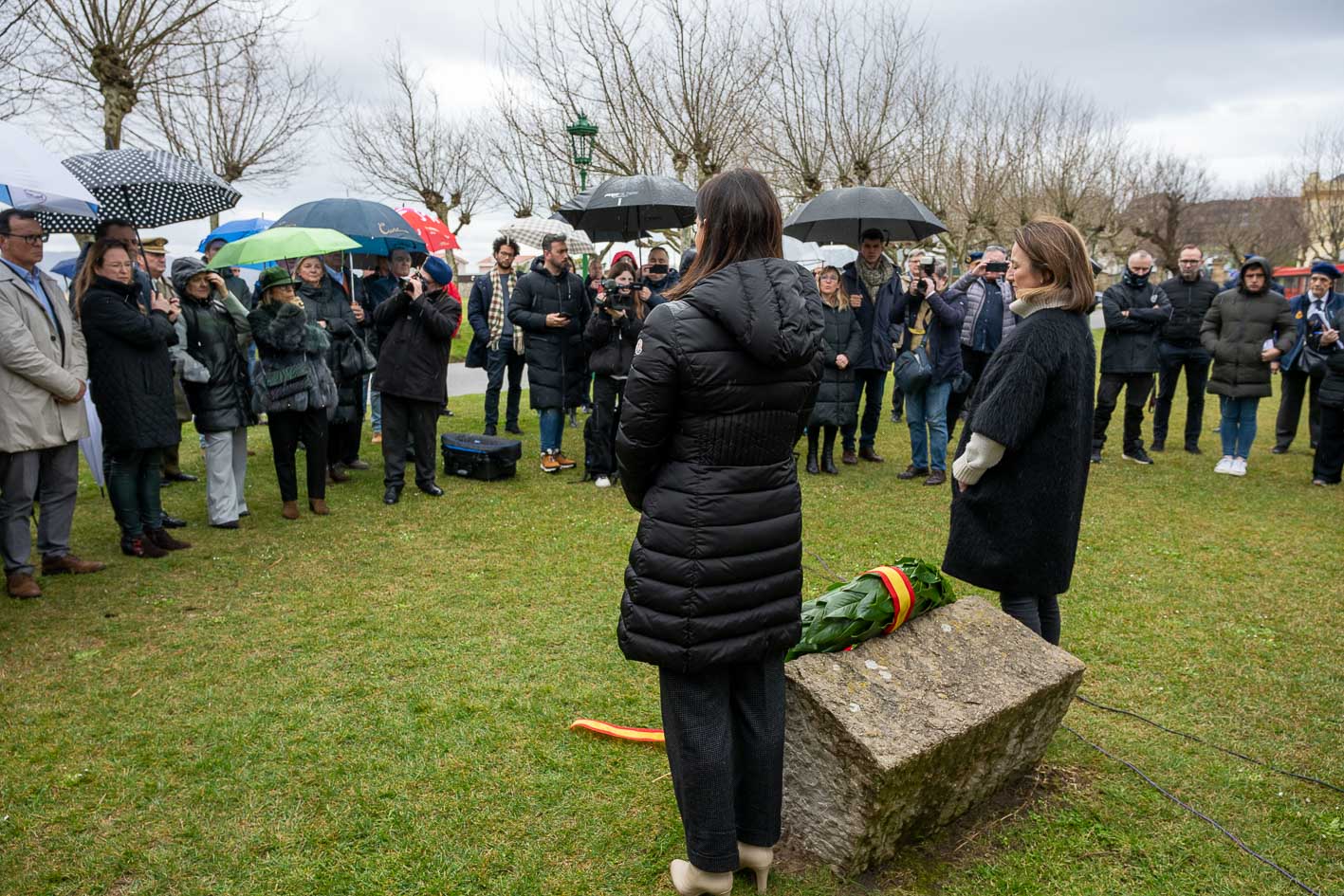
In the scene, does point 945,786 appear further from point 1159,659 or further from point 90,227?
point 90,227

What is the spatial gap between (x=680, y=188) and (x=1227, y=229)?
5434 centimetres

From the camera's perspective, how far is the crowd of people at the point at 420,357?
5.42m

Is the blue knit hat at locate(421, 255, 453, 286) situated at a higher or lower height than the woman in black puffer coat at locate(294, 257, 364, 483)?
higher

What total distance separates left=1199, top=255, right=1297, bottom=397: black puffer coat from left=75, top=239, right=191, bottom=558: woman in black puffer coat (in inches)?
374

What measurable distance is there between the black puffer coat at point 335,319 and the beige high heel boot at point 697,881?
589cm

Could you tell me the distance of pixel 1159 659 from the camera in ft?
14.8

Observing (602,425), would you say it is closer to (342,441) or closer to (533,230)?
(342,441)

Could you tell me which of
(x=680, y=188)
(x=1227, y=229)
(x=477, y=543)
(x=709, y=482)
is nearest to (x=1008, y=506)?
(x=709, y=482)

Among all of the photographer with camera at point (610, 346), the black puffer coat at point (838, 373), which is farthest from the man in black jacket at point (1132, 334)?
the photographer with camera at point (610, 346)

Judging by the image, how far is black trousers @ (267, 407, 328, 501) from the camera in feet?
22.2

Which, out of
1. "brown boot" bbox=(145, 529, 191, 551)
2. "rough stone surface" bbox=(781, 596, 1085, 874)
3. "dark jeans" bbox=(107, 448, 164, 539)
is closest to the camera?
"rough stone surface" bbox=(781, 596, 1085, 874)

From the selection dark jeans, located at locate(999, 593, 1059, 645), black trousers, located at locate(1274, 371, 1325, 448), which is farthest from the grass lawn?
black trousers, located at locate(1274, 371, 1325, 448)

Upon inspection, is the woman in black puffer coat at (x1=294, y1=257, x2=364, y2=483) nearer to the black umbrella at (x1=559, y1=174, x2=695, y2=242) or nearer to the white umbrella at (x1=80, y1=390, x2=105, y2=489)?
the white umbrella at (x1=80, y1=390, x2=105, y2=489)

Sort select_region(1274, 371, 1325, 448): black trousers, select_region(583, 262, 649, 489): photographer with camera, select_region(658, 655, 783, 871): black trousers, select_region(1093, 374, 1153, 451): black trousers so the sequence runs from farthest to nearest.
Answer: select_region(1274, 371, 1325, 448): black trousers, select_region(1093, 374, 1153, 451): black trousers, select_region(583, 262, 649, 489): photographer with camera, select_region(658, 655, 783, 871): black trousers
